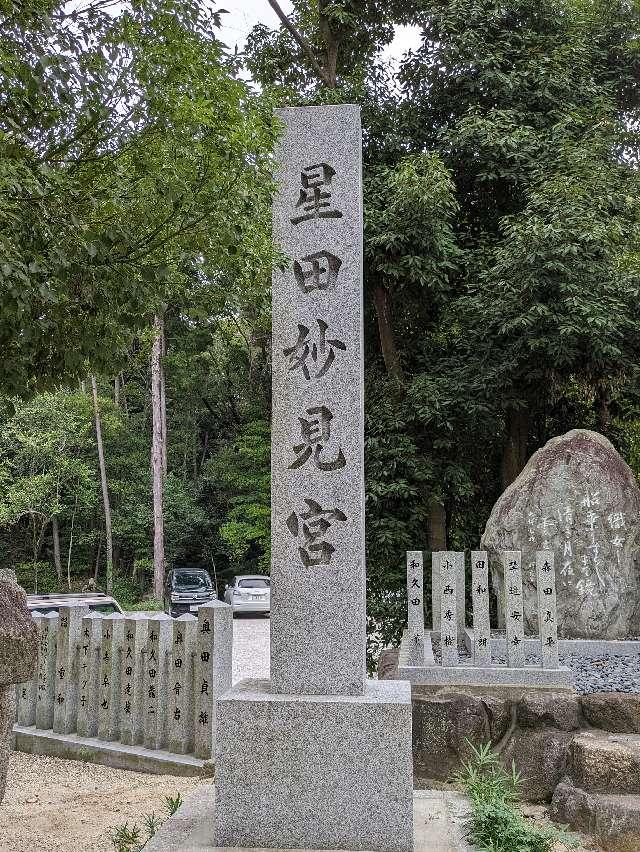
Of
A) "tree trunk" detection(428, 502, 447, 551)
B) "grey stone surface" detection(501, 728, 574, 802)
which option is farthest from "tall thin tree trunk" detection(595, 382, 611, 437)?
"grey stone surface" detection(501, 728, 574, 802)

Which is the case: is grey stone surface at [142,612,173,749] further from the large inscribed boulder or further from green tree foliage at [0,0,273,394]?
the large inscribed boulder

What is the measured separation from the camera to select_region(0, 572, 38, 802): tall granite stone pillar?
3.54m

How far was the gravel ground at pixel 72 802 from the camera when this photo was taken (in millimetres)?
4184

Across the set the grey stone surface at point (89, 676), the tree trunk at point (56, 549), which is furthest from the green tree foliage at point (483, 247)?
the tree trunk at point (56, 549)

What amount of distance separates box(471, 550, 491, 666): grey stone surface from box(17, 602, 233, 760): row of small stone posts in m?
1.90

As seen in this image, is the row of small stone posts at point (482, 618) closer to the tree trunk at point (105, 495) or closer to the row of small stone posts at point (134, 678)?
the row of small stone posts at point (134, 678)

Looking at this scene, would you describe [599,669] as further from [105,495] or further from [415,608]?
[105,495]

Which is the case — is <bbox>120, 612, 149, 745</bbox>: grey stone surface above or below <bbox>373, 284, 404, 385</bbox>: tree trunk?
below

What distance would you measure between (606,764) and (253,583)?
16048mm

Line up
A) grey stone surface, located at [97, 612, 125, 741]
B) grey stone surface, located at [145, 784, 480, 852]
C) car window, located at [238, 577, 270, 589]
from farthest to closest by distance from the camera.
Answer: car window, located at [238, 577, 270, 589]
grey stone surface, located at [97, 612, 125, 741]
grey stone surface, located at [145, 784, 480, 852]

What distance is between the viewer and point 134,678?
20.8 feet

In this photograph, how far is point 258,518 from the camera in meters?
20.8

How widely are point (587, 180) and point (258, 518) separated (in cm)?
1376

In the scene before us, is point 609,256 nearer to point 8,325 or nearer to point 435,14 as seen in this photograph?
point 435,14
